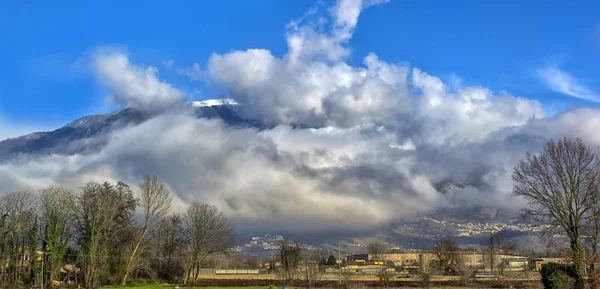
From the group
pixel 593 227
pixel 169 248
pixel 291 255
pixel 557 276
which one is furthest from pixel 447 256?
pixel 557 276

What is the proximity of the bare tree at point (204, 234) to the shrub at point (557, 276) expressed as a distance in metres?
52.1

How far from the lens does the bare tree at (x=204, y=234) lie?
83.5 metres

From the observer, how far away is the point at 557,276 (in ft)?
142

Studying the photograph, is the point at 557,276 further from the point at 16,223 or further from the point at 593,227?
the point at 16,223

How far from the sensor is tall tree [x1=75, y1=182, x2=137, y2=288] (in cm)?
6738

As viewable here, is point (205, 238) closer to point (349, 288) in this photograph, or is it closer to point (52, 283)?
point (52, 283)

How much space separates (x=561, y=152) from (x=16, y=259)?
6516 centimetres

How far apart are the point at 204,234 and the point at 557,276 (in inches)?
2231

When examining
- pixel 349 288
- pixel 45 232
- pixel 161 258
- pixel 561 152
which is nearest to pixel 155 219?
pixel 161 258

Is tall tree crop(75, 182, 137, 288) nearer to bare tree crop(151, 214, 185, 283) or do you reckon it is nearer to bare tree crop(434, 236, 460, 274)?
bare tree crop(151, 214, 185, 283)

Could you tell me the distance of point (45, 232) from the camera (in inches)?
2736

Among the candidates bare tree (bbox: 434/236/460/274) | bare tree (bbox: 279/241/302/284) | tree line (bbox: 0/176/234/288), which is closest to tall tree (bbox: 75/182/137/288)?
tree line (bbox: 0/176/234/288)

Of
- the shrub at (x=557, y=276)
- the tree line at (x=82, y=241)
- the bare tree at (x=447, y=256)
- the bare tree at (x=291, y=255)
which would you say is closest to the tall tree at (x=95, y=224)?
the tree line at (x=82, y=241)

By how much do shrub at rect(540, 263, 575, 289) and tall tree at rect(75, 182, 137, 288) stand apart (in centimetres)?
5075
